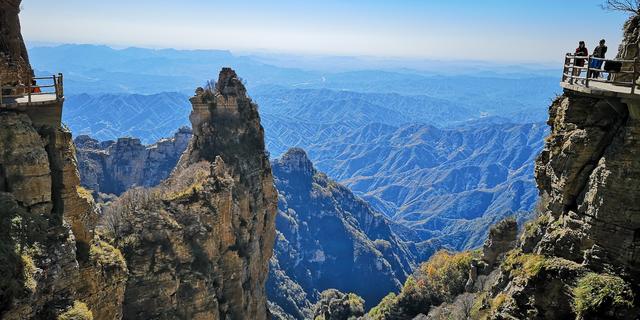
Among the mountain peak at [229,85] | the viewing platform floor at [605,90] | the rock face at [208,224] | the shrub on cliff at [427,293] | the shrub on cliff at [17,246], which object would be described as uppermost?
the viewing platform floor at [605,90]

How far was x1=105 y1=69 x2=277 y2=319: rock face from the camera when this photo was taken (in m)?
32.6

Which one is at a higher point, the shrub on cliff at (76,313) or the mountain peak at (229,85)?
the mountain peak at (229,85)

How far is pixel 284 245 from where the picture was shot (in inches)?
6452

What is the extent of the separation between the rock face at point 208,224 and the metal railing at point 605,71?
24715 millimetres

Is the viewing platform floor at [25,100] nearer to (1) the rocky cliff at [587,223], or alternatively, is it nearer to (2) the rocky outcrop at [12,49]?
(2) the rocky outcrop at [12,49]

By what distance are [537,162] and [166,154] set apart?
104m

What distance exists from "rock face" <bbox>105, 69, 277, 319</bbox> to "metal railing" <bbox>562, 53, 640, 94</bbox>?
24715 millimetres

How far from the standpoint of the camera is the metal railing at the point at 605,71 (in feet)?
55.9

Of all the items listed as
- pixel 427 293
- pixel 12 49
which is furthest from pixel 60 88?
pixel 427 293

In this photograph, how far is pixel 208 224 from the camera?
37969 millimetres

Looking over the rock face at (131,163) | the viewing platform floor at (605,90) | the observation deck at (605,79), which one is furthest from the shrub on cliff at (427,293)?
the rock face at (131,163)

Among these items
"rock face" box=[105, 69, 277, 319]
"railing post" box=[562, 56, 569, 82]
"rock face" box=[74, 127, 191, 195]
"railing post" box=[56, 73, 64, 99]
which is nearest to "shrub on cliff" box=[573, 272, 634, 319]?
"railing post" box=[562, 56, 569, 82]

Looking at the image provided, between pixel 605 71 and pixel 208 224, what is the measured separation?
1085 inches

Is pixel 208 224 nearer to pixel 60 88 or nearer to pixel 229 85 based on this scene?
Result: pixel 60 88
